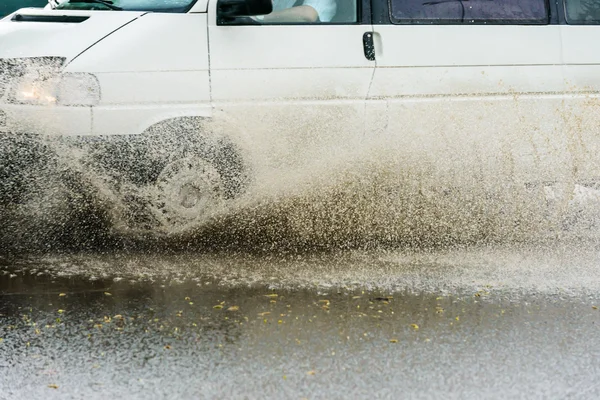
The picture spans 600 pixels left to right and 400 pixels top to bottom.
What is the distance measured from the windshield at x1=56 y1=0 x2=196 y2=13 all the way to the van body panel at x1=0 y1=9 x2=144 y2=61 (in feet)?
0.52

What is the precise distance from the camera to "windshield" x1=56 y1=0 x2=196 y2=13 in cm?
Answer: 661

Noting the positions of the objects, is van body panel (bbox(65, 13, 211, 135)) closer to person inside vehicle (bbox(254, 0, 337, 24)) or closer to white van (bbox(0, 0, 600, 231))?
white van (bbox(0, 0, 600, 231))

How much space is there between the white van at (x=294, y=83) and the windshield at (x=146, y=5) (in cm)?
1

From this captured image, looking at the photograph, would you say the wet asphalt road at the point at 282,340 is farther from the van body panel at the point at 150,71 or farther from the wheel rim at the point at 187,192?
the van body panel at the point at 150,71

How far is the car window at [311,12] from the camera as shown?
6.73m

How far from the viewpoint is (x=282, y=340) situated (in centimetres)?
440

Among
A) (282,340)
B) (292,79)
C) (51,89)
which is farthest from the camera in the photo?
(292,79)

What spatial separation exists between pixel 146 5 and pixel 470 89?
7.79 feet

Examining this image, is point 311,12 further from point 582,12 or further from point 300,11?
point 582,12

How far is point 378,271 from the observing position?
5.91m

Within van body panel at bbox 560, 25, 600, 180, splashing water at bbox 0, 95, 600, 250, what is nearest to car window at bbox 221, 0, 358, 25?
splashing water at bbox 0, 95, 600, 250

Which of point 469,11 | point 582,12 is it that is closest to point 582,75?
point 582,12

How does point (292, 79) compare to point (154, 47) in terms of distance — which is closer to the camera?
point (154, 47)

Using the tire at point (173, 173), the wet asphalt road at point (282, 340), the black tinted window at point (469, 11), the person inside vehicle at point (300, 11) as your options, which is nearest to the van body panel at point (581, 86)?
the black tinted window at point (469, 11)
